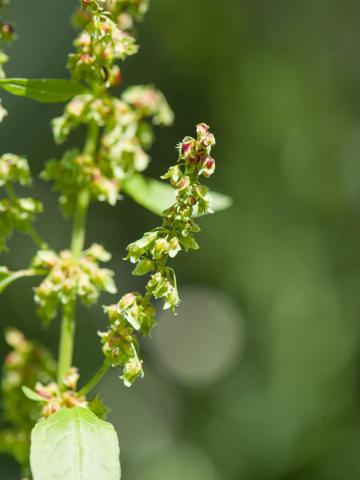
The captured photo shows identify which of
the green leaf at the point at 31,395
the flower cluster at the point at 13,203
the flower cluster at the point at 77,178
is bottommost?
the green leaf at the point at 31,395

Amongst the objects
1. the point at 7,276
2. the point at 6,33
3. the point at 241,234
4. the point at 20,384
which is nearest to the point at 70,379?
the point at 7,276

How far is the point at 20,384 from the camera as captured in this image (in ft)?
7.30

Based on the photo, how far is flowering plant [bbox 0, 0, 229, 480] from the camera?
5.11 ft

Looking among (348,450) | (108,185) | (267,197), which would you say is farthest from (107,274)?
(267,197)

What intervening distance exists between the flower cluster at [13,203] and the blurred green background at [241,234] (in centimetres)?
337

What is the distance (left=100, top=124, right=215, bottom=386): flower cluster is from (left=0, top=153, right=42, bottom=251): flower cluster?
39cm

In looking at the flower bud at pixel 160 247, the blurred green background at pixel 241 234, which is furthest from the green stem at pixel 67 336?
the blurred green background at pixel 241 234

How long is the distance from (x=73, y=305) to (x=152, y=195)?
1.49 ft

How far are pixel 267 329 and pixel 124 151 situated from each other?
3.69m

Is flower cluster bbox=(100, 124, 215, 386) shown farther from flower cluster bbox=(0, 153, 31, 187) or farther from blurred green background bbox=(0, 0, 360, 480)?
blurred green background bbox=(0, 0, 360, 480)

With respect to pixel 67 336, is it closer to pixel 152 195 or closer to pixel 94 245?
pixel 94 245

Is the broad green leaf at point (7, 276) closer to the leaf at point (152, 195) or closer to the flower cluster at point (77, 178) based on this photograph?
the flower cluster at point (77, 178)

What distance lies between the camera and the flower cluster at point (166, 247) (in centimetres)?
154

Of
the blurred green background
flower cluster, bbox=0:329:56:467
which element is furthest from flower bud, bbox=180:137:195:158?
the blurred green background
